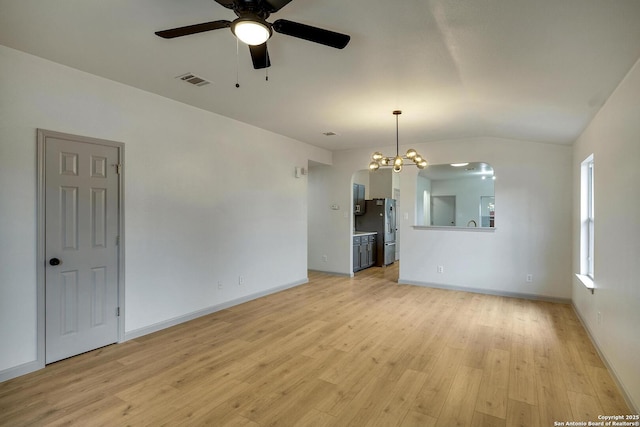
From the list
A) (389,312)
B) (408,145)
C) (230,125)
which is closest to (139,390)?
(389,312)

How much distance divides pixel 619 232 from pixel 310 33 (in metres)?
2.81

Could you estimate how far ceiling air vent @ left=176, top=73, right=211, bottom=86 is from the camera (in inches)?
125

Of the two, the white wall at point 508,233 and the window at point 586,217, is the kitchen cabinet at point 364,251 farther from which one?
the window at point 586,217

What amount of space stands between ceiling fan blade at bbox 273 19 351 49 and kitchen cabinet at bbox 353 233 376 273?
18.1ft

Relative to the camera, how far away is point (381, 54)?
2584mm

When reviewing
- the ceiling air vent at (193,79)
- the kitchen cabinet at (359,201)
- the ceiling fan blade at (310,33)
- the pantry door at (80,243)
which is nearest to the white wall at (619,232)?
the ceiling fan blade at (310,33)

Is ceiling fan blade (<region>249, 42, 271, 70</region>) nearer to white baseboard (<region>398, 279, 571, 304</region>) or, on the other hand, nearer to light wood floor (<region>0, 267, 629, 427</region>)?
light wood floor (<region>0, 267, 629, 427</region>)

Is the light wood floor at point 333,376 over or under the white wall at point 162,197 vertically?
under

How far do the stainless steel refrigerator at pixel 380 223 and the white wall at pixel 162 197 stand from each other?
8.80 ft

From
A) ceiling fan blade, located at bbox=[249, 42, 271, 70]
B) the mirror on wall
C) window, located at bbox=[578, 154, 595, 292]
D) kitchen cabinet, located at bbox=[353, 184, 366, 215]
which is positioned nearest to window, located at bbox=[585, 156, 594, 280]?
window, located at bbox=[578, 154, 595, 292]

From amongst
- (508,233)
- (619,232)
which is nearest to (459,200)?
(508,233)

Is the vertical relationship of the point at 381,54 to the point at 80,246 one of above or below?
above

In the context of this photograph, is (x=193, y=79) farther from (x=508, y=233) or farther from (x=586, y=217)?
(x=508, y=233)

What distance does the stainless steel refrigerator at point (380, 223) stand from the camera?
817 centimetres
